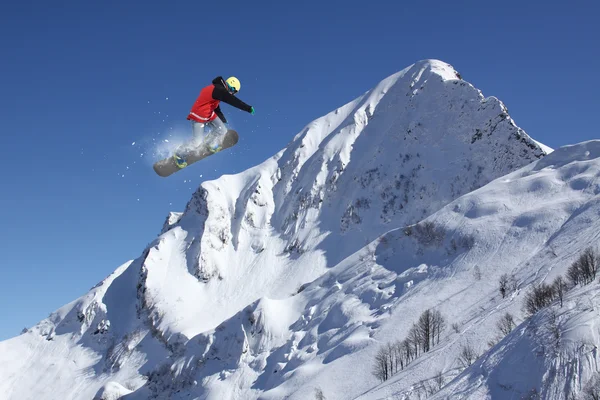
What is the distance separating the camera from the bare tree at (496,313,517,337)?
31.5 m

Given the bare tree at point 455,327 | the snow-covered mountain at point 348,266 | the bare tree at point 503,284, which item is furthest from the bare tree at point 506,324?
the bare tree at point 503,284

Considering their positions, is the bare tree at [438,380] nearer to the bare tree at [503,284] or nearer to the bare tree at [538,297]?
the bare tree at [538,297]

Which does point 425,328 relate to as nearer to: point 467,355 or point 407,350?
point 407,350

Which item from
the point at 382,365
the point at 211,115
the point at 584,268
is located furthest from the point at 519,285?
the point at 211,115

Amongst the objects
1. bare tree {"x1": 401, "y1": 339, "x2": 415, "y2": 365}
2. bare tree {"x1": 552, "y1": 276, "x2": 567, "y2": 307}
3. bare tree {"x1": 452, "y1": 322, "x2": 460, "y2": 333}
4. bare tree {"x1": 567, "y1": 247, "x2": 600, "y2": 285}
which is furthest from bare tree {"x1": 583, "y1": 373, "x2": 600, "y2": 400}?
bare tree {"x1": 401, "y1": 339, "x2": 415, "y2": 365}

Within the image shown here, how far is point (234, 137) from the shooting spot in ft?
71.2

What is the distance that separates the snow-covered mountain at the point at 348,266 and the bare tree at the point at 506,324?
81cm

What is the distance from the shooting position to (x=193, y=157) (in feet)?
73.4

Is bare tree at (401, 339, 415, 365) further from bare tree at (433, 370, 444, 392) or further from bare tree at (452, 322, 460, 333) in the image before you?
bare tree at (433, 370, 444, 392)

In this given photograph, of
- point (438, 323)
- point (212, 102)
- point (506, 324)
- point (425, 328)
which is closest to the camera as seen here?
point (212, 102)

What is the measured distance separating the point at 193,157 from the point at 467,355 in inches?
781

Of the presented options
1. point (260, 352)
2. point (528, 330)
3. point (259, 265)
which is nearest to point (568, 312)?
point (528, 330)

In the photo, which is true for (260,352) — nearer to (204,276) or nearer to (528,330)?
(204,276)

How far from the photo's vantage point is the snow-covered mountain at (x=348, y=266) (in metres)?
44.0
